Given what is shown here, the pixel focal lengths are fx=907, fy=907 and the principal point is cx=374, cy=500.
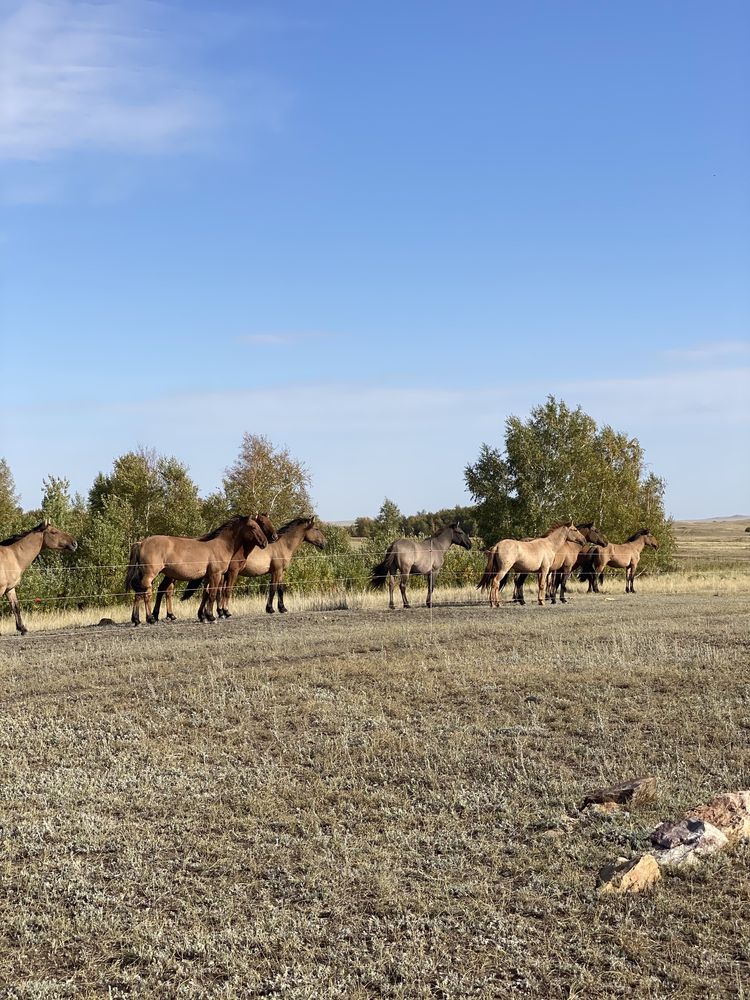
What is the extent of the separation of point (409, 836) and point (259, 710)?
404 cm

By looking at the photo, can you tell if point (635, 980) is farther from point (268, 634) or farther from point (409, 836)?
point (268, 634)

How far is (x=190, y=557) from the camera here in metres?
21.2

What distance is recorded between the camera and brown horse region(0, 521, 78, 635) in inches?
800

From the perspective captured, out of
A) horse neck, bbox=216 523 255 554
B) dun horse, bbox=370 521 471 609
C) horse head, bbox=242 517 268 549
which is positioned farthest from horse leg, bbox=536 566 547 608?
horse neck, bbox=216 523 255 554

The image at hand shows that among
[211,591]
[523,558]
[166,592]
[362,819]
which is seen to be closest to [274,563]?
[166,592]

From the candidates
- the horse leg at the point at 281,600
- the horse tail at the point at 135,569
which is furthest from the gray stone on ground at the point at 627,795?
the horse leg at the point at 281,600

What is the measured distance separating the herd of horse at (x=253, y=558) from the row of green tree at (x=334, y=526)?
550 cm

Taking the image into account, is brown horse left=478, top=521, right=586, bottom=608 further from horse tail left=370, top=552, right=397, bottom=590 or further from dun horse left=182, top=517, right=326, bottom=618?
dun horse left=182, top=517, right=326, bottom=618

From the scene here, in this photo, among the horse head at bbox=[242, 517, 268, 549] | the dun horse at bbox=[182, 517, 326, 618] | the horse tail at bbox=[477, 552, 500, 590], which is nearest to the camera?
the horse head at bbox=[242, 517, 268, 549]

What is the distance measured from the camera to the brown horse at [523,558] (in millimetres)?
24781

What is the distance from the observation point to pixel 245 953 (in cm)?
566

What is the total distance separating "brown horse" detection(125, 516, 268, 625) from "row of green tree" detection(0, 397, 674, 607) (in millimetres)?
7653

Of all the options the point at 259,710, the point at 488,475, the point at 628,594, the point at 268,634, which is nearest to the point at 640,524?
the point at 488,475

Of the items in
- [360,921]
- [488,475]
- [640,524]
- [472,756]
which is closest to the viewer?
[360,921]
